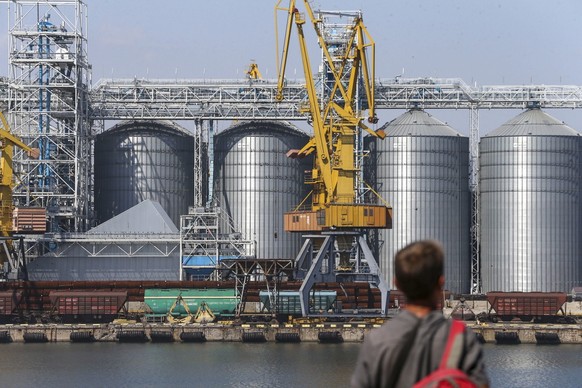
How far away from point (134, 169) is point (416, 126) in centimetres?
3117

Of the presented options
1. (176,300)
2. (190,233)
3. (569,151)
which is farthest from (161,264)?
(569,151)

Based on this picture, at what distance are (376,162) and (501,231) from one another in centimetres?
1510

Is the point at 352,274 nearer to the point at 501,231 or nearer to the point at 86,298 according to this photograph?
the point at 86,298

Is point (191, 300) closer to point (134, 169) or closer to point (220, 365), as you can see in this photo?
point (220, 365)

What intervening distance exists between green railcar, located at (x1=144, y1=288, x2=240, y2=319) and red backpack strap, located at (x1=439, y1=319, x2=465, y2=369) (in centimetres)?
10082

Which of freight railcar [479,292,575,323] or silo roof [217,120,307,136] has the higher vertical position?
silo roof [217,120,307,136]

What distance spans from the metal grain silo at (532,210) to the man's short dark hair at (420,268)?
129036mm

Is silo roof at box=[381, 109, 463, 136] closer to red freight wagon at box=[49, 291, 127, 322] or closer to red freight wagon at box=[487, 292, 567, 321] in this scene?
red freight wagon at box=[487, 292, 567, 321]

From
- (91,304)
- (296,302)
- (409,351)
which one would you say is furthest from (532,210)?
(409,351)

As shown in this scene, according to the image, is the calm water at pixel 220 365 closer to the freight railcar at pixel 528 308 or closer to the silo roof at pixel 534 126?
the freight railcar at pixel 528 308

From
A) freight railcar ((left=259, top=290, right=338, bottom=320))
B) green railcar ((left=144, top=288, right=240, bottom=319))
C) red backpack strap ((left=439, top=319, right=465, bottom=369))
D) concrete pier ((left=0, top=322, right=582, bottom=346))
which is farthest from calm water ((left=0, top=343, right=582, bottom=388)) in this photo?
red backpack strap ((left=439, top=319, right=465, bottom=369))

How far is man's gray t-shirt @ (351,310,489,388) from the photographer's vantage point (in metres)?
10.3

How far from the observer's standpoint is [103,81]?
141 m

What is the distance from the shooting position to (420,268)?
1043 centimetres
